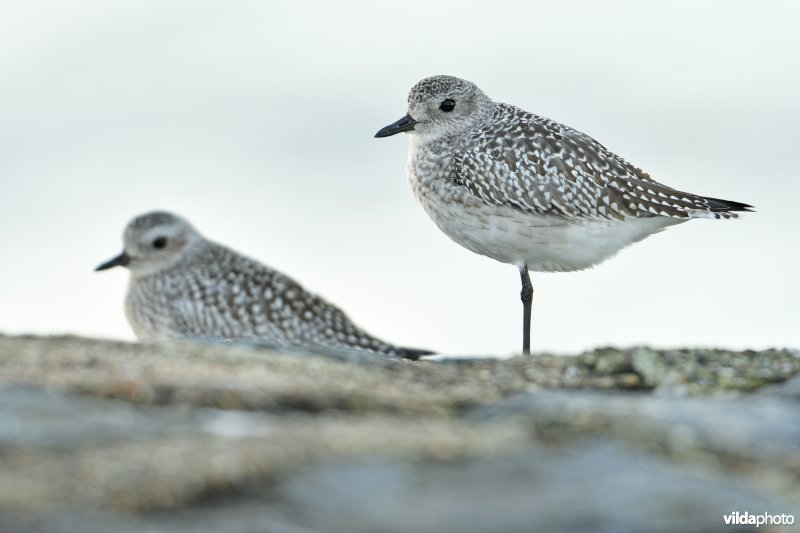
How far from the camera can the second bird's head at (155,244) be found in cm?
1270

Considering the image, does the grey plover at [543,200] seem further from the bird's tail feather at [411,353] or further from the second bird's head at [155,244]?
the second bird's head at [155,244]

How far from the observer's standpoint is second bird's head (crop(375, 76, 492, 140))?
467 inches

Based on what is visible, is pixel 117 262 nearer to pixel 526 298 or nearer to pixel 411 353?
pixel 411 353

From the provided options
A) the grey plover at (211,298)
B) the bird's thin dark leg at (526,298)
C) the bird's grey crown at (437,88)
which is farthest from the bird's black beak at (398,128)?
the bird's thin dark leg at (526,298)

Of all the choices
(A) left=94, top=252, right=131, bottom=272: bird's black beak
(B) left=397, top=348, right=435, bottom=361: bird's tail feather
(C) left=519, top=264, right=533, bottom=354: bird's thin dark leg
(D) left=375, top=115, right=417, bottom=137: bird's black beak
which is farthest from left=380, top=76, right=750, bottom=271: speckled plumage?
(A) left=94, top=252, right=131, bottom=272: bird's black beak

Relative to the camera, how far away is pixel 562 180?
1088cm

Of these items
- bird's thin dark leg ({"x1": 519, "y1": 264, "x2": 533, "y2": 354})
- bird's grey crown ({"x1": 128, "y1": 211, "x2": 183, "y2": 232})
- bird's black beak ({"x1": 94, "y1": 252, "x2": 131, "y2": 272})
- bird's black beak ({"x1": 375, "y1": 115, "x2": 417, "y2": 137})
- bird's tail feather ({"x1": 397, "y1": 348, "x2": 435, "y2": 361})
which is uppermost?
bird's black beak ({"x1": 375, "y1": 115, "x2": 417, "y2": 137})

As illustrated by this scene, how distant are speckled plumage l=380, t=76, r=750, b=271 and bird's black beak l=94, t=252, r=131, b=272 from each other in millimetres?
3461

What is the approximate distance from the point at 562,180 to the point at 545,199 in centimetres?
26

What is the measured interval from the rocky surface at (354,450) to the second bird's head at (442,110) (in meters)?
6.10

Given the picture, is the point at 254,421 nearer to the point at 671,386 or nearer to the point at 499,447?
the point at 499,447

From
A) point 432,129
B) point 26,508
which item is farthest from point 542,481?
point 432,129

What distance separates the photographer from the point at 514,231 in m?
10.7

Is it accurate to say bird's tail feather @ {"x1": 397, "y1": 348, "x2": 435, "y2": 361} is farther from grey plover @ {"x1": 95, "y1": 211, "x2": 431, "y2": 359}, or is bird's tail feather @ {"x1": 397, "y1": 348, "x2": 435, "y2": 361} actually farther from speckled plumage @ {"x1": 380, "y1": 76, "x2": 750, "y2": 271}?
speckled plumage @ {"x1": 380, "y1": 76, "x2": 750, "y2": 271}
